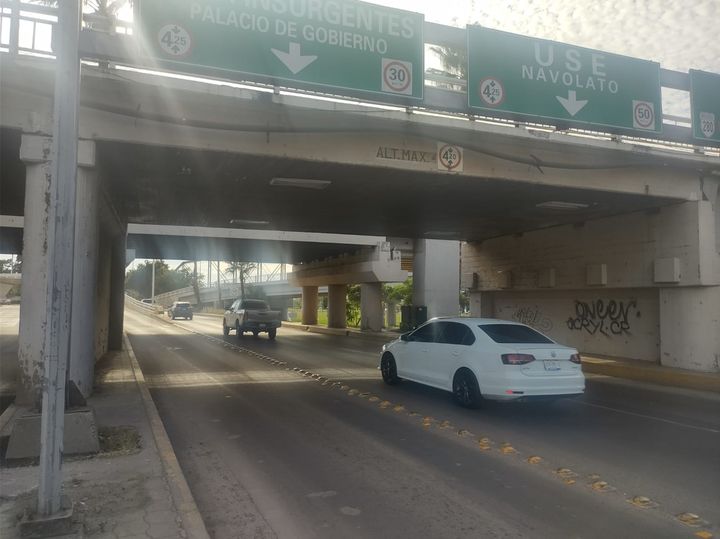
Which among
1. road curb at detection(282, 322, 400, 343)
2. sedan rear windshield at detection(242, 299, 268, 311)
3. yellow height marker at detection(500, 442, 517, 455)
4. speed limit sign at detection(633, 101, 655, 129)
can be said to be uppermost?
speed limit sign at detection(633, 101, 655, 129)

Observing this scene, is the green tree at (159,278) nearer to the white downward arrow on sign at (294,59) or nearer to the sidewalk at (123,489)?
the white downward arrow on sign at (294,59)

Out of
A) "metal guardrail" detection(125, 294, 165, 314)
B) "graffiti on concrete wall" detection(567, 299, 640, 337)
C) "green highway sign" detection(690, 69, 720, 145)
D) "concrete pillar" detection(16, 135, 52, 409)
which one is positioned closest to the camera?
"concrete pillar" detection(16, 135, 52, 409)

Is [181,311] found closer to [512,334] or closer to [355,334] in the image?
[355,334]

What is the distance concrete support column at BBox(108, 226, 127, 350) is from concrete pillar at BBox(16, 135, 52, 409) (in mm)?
10232

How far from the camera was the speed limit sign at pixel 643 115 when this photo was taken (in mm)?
12469

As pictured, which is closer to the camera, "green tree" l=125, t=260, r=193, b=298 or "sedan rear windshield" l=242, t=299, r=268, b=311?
"sedan rear windshield" l=242, t=299, r=268, b=311

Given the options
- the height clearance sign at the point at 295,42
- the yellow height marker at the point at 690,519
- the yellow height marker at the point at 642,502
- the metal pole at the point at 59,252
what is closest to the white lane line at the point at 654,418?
the yellow height marker at the point at 642,502

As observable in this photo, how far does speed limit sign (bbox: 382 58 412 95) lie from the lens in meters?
10.5

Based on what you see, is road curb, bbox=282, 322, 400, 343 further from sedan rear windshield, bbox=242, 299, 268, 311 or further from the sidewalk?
the sidewalk

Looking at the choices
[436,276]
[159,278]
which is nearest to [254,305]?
[436,276]

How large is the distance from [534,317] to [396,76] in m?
12.3

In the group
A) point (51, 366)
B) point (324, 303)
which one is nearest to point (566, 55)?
point (51, 366)

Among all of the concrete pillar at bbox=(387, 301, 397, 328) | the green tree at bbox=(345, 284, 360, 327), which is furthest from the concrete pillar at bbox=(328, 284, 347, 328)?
the concrete pillar at bbox=(387, 301, 397, 328)

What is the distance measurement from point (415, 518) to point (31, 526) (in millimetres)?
2842
